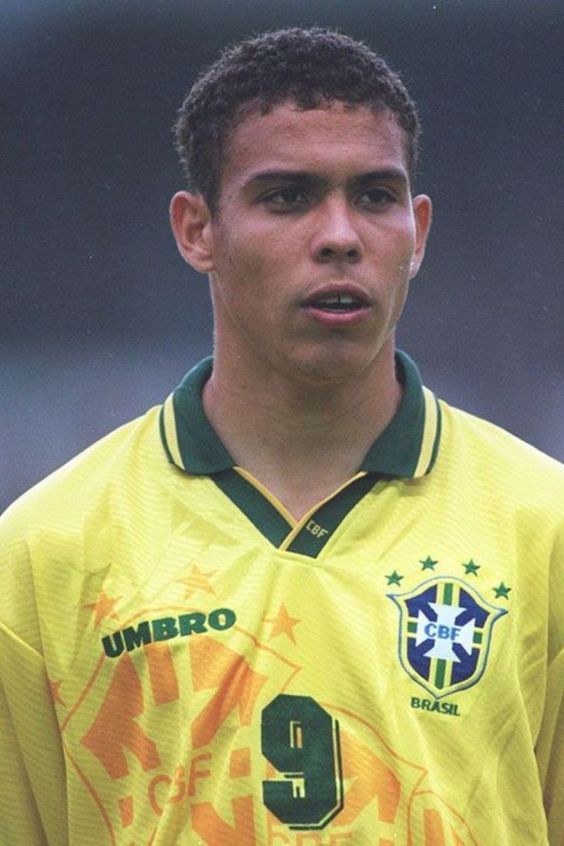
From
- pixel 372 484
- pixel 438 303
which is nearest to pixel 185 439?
pixel 372 484

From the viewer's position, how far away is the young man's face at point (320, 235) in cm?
281

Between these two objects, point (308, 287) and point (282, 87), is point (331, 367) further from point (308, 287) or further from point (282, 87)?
point (282, 87)

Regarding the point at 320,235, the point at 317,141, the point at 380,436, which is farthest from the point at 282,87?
the point at 380,436

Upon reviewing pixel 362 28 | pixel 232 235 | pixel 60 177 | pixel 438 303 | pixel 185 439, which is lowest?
pixel 185 439

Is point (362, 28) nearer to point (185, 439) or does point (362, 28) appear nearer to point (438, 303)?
point (438, 303)

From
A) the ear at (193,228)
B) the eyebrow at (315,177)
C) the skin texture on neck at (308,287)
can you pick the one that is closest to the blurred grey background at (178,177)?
the ear at (193,228)

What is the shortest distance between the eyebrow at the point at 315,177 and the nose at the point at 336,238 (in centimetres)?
4

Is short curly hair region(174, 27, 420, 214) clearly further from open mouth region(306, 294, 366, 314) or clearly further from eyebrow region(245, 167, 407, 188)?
open mouth region(306, 294, 366, 314)

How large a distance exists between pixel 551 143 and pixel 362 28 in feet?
3.40

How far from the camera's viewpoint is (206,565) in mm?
2842

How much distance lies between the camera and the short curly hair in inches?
115

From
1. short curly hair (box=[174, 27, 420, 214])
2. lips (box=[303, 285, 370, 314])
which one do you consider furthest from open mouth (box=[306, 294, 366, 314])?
short curly hair (box=[174, 27, 420, 214])

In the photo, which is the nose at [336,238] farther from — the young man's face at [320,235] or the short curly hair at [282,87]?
the short curly hair at [282,87]

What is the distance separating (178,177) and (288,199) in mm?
5955
